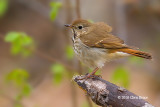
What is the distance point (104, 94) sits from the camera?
9.87 ft

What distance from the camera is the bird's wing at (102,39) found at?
12.1 feet

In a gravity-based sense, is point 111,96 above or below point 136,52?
below

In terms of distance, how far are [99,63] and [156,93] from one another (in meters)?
3.39

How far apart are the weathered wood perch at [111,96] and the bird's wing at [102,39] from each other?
578 mm

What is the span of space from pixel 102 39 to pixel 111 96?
1018 millimetres

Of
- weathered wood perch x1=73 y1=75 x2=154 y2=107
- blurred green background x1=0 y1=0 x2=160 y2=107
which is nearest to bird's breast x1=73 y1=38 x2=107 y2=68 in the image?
weathered wood perch x1=73 y1=75 x2=154 y2=107

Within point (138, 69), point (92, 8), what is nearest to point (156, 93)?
point (138, 69)

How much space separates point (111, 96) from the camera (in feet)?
9.75

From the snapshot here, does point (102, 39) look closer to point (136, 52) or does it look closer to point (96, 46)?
point (96, 46)

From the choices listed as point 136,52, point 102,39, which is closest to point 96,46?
point 102,39

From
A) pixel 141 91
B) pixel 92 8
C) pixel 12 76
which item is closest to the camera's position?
pixel 12 76

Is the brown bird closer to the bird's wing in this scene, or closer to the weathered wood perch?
the bird's wing

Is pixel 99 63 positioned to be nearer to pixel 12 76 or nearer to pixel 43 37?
pixel 12 76

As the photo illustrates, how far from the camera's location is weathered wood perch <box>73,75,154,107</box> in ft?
9.36
